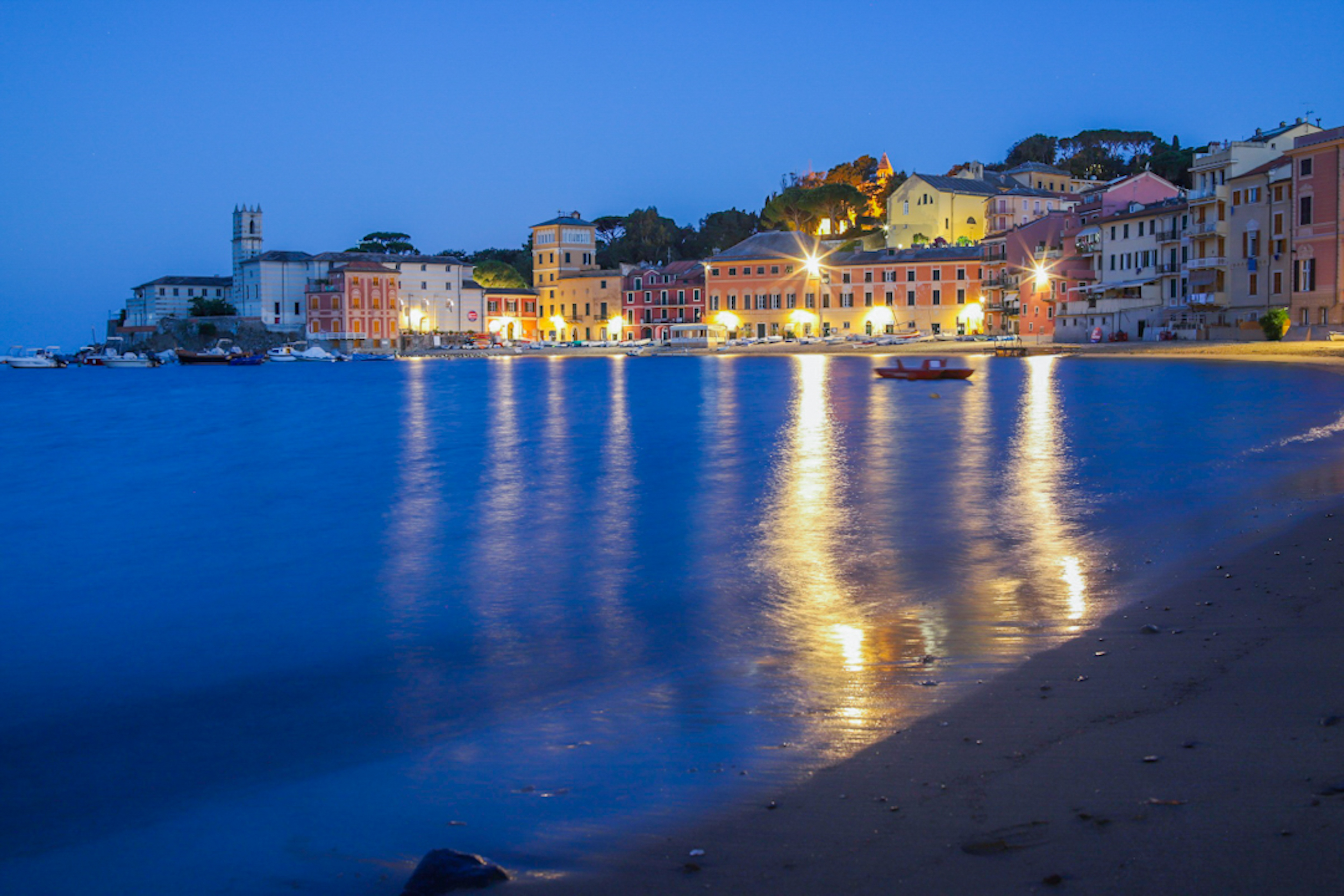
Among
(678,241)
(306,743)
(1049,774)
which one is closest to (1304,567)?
(1049,774)

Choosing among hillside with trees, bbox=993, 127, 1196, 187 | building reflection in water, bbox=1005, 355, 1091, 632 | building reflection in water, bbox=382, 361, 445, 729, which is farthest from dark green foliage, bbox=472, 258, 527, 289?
building reflection in water, bbox=1005, 355, 1091, 632

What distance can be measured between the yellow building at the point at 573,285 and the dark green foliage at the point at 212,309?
33.4m

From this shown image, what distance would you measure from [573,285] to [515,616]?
4135 inches

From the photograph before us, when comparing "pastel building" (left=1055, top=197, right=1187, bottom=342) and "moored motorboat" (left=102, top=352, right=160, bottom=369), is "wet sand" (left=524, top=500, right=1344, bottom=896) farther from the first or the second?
"moored motorboat" (left=102, top=352, right=160, bottom=369)

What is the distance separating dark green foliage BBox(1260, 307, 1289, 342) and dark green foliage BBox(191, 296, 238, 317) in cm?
10141

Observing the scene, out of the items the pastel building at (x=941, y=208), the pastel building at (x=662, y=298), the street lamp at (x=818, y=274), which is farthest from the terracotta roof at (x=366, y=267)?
the pastel building at (x=941, y=208)

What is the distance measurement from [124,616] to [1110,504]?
42.4 ft

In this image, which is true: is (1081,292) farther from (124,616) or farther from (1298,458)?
(124,616)

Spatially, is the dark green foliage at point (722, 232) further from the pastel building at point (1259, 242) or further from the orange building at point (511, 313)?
the pastel building at point (1259, 242)

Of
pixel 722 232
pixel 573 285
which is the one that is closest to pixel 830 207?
pixel 722 232

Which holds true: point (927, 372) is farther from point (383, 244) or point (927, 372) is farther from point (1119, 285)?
point (383, 244)

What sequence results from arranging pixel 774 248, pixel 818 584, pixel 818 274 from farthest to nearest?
1. pixel 774 248
2. pixel 818 274
3. pixel 818 584

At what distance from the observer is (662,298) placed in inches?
4109

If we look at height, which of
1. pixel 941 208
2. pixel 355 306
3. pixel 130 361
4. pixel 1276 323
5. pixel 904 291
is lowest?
pixel 130 361
